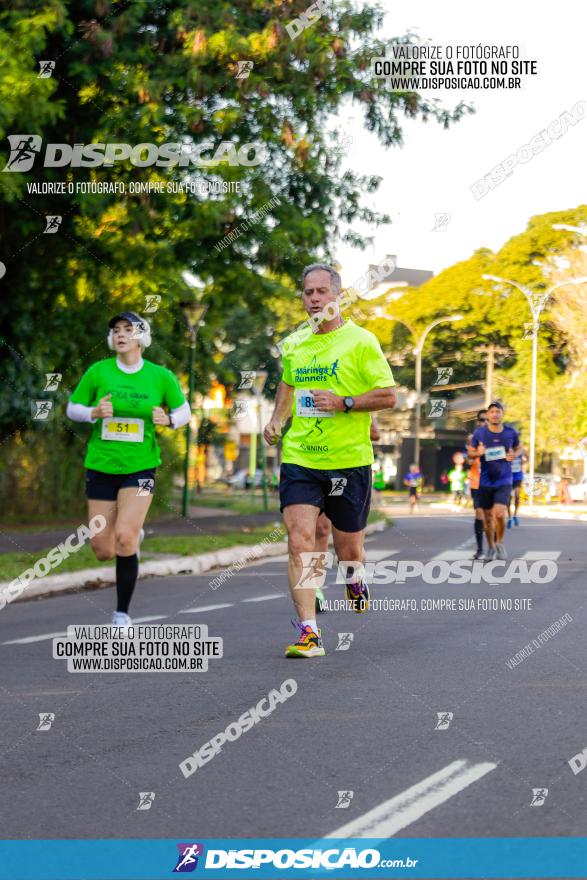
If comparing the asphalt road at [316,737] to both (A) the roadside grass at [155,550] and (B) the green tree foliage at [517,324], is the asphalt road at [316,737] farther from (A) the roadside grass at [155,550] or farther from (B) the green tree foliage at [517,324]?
(B) the green tree foliage at [517,324]

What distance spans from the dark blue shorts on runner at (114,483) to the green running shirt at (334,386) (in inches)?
48.9

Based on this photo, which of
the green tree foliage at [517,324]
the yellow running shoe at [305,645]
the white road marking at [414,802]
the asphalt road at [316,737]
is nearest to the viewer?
the white road marking at [414,802]

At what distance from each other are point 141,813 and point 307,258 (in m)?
17.0

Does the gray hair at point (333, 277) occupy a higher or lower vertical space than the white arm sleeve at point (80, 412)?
higher

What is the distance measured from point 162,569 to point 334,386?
Answer: 7.78 m

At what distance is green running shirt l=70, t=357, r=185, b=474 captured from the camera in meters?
8.84

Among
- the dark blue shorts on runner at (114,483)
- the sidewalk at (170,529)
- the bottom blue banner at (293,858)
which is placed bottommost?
the sidewalk at (170,529)

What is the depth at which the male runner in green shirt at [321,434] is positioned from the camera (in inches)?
308

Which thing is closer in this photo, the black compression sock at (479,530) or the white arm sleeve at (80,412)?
the white arm sleeve at (80,412)

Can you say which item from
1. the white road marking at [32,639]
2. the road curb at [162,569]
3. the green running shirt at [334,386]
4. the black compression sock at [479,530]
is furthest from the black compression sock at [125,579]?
the black compression sock at [479,530]

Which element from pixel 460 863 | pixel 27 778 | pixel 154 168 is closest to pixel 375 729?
pixel 27 778

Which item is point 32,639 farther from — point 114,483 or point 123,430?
point 123,430

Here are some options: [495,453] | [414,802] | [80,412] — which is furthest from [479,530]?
[414,802]

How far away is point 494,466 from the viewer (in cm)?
1620
